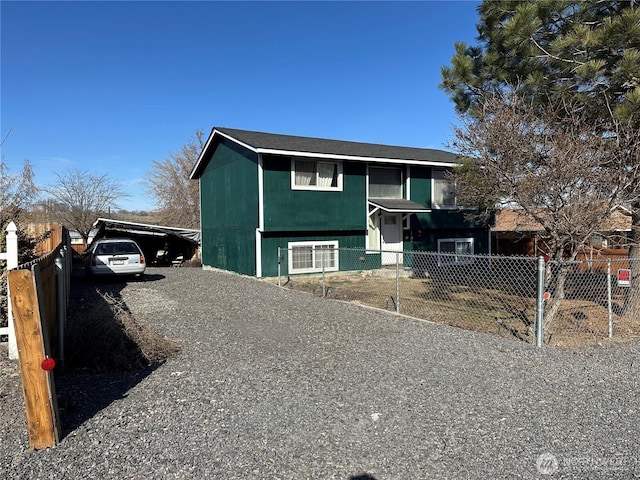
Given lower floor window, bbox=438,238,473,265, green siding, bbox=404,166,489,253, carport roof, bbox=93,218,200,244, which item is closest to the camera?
green siding, bbox=404,166,489,253

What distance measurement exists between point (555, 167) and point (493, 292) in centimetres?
596

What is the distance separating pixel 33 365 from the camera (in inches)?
131

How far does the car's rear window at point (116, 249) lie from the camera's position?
13.9 metres

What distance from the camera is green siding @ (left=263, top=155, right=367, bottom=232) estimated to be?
1452cm

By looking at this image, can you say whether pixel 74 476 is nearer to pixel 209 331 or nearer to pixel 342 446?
pixel 342 446

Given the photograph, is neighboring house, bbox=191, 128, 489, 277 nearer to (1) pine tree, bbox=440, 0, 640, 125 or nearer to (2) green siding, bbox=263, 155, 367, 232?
(2) green siding, bbox=263, 155, 367, 232

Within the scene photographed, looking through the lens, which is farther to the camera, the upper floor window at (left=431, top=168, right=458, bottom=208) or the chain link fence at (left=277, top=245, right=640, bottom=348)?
the upper floor window at (left=431, top=168, right=458, bottom=208)

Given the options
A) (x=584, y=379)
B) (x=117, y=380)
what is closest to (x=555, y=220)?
(x=584, y=379)

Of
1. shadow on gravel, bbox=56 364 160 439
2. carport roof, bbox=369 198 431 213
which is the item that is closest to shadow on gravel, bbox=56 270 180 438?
shadow on gravel, bbox=56 364 160 439

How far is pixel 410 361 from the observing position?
17.9 ft

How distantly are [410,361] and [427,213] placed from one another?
12.9 metres

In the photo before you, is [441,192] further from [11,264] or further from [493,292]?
[11,264]

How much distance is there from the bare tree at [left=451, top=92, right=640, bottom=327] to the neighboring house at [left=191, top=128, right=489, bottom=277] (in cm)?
602

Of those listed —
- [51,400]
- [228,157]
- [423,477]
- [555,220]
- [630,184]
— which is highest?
[228,157]
